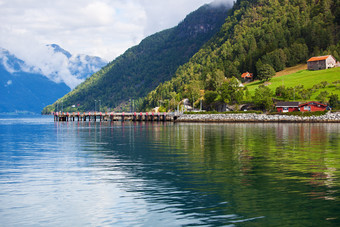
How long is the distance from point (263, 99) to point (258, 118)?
12729 millimetres

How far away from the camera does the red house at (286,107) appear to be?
171 metres

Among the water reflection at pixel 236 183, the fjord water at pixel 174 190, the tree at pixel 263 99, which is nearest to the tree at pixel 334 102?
the tree at pixel 263 99

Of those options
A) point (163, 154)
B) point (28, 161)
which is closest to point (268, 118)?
point (163, 154)

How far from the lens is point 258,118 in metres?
174

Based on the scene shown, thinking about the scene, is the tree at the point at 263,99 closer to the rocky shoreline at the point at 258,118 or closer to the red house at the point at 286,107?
the red house at the point at 286,107

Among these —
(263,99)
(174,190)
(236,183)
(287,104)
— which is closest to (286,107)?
(287,104)

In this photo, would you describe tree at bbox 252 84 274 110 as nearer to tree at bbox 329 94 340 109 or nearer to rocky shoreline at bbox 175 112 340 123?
rocky shoreline at bbox 175 112 340 123

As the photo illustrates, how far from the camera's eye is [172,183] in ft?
107

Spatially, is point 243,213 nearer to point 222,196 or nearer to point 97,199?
point 222,196

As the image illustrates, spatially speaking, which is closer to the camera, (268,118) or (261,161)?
(261,161)

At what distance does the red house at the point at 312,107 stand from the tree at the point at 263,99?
652 inches

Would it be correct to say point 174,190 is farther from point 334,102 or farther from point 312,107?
point 312,107

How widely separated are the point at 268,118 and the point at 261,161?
431 feet

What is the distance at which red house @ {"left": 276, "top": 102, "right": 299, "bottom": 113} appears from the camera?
17062 centimetres
